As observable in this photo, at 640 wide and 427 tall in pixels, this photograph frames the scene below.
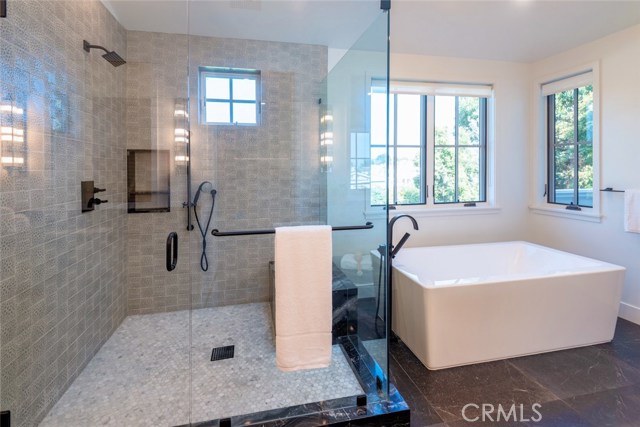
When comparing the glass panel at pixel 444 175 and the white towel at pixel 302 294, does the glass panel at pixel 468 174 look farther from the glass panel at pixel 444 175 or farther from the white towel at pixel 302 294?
the white towel at pixel 302 294

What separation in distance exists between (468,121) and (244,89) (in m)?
2.47

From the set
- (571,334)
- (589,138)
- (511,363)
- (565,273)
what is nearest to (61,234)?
(511,363)

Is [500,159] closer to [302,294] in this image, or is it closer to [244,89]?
[244,89]

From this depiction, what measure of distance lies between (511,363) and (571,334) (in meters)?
0.55

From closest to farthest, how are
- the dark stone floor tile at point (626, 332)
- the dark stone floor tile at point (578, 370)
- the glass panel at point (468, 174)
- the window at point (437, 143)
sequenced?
the dark stone floor tile at point (578, 370), the dark stone floor tile at point (626, 332), the window at point (437, 143), the glass panel at point (468, 174)

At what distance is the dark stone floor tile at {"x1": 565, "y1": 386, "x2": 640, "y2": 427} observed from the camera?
1.66m

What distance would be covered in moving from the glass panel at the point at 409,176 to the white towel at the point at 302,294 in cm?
197

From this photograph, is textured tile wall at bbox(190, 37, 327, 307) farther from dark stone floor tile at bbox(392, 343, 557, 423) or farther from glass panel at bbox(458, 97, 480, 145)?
glass panel at bbox(458, 97, 480, 145)

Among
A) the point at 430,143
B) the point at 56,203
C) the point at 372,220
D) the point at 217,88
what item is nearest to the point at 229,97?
the point at 217,88

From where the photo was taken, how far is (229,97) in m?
2.39

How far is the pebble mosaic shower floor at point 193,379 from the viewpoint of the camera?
5.63 feet

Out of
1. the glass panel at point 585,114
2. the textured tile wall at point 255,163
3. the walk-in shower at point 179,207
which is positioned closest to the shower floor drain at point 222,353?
A: the walk-in shower at point 179,207

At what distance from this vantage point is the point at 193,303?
2.32m

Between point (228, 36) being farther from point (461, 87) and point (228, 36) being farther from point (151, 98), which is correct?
point (461, 87)
